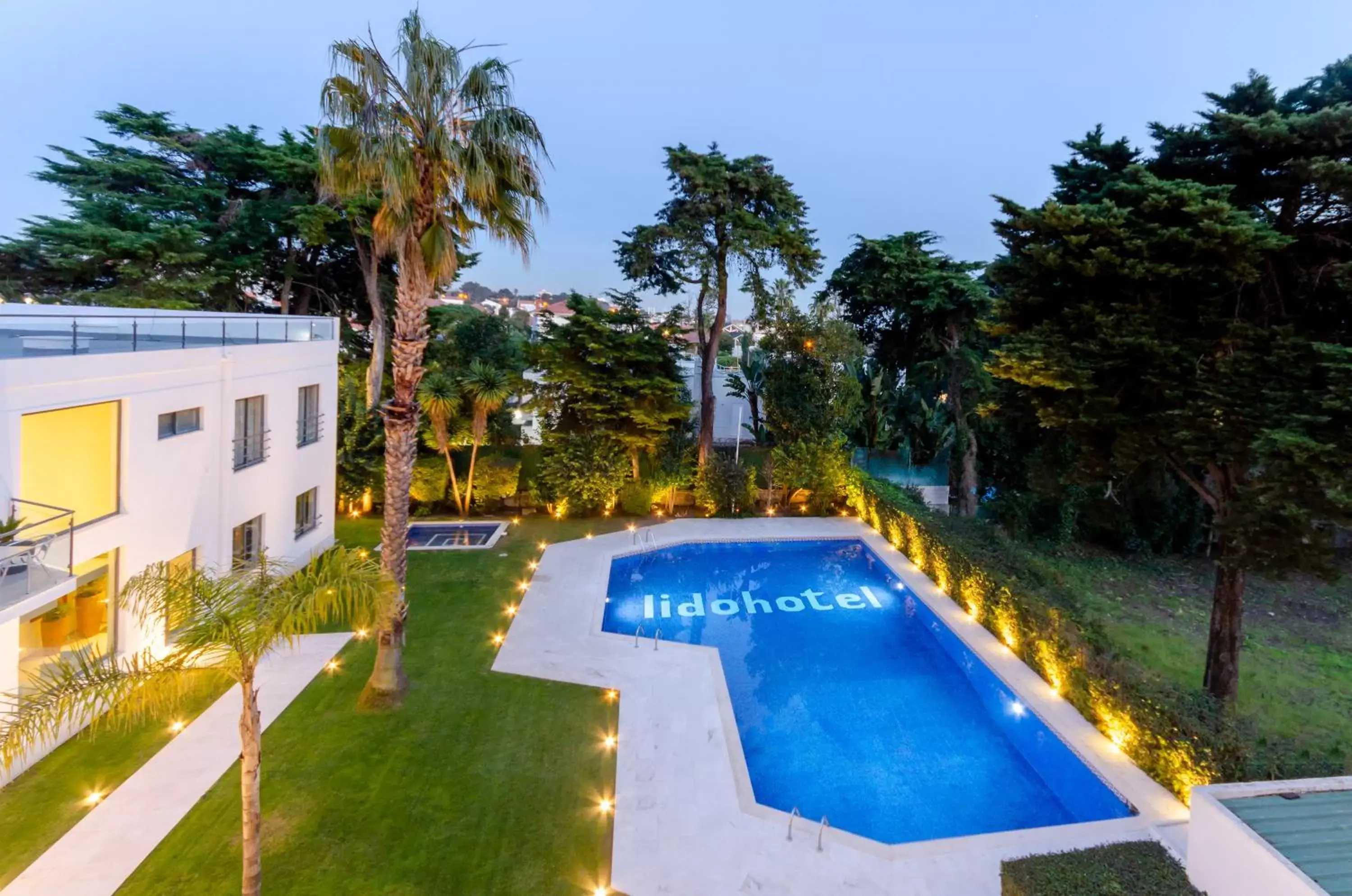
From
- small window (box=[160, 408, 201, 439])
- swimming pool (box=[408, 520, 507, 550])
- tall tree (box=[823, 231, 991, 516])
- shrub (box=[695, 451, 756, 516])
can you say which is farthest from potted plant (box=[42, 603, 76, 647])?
tall tree (box=[823, 231, 991, 516])

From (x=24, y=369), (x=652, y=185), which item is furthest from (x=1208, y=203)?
(x=652, y=185)

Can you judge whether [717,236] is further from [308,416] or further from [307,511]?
[307,511]

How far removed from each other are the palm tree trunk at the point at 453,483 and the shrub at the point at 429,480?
0.22m

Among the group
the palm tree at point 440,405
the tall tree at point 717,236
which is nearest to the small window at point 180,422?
the palm tree at point 440,405

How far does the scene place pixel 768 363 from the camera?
23.8m

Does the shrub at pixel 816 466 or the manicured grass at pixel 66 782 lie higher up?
the shrub at pixel 816 466

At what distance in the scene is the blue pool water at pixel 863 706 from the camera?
8.78m

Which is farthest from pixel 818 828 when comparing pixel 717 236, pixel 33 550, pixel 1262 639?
pixel 717 236

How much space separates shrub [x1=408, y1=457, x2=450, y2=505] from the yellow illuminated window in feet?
33.7

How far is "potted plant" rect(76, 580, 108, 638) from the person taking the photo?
988 centimetres

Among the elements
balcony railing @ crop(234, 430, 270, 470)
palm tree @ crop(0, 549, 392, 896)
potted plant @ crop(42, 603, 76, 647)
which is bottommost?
potted plant @ crop(42, 603, 76, 647)

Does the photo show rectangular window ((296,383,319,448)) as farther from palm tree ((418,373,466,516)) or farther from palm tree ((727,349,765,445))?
palm tree ((727,349,765,445))

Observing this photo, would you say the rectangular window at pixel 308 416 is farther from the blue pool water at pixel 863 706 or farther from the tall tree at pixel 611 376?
the blue pool water at pixel 863 706

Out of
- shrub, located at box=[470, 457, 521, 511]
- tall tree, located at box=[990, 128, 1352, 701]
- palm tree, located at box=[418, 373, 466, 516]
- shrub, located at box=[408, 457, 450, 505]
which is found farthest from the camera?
shrub, located at box=[470, 457, 521, 511]
